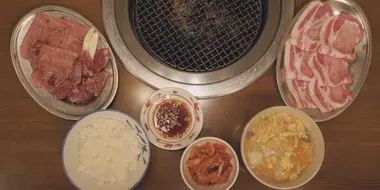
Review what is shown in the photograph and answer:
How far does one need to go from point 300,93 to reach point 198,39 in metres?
0.61

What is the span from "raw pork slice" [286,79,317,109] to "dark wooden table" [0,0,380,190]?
0.30 feet

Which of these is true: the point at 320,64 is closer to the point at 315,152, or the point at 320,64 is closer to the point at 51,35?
the point at 315,152

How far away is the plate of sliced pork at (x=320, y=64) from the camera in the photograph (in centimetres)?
214

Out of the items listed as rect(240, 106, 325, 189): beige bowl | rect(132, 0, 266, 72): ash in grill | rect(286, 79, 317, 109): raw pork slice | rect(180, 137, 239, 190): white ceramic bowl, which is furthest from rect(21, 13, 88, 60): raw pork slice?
rect(286, 79, 317, 109): raw pork slice

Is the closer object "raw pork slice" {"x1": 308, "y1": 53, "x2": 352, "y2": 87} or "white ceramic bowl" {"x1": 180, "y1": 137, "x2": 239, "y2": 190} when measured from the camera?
"white ceramic bowl" {"x1": 180, "y1": 137, "x2": 239, "y2": 190}

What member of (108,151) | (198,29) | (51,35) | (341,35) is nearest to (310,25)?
(341,35)

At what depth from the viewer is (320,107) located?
84.1 inches

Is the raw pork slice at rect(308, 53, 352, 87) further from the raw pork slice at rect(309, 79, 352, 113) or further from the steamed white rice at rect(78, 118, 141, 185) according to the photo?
the steamed white rice at rect(78, 118, 141, 185)

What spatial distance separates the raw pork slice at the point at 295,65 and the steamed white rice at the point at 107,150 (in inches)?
32.6

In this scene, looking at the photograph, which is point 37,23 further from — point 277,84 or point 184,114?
point 277,84

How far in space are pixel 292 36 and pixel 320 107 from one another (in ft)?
1.27

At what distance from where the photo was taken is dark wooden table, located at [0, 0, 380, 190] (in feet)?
6.93

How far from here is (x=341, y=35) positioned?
2.16 metres

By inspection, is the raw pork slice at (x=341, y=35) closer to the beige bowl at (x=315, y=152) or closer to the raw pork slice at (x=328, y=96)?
the raw pork slice at (x=328, y=96)
